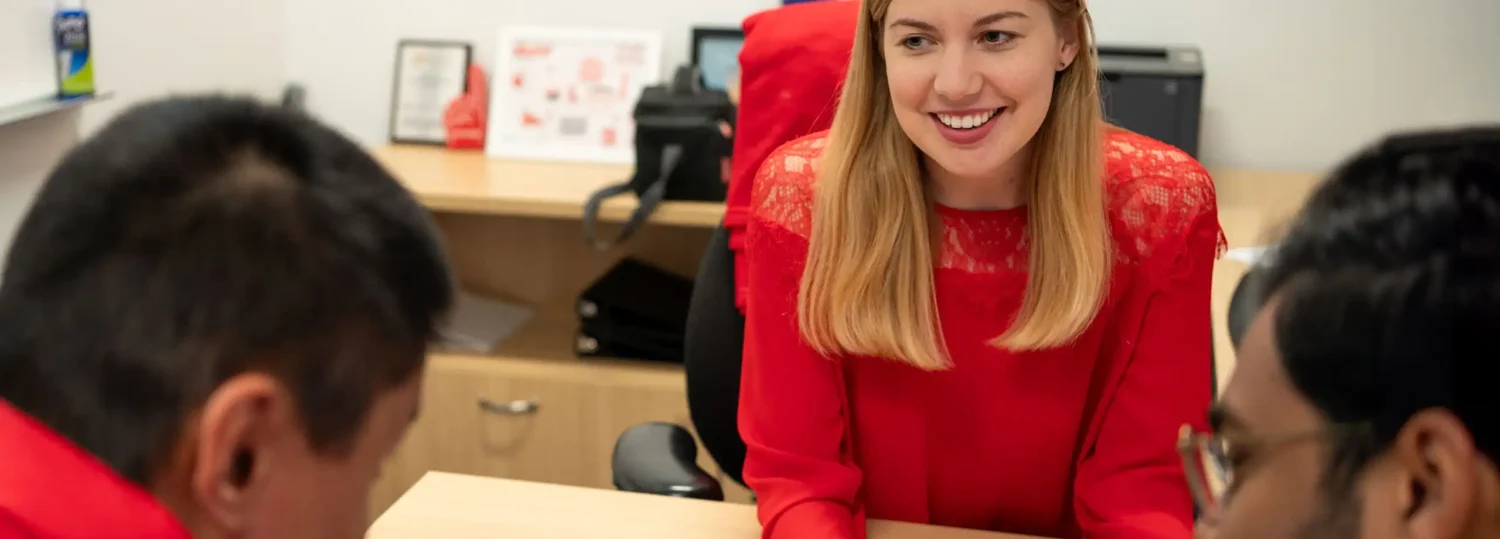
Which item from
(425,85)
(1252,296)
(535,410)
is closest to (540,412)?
(535,410)

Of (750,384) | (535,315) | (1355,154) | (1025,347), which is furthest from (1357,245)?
(535,315)

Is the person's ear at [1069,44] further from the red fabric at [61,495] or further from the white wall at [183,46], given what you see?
the white wall at [183,46]

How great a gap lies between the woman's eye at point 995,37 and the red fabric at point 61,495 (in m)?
0.91

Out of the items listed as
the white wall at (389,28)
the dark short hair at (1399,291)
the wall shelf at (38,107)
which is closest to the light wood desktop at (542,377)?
the white wall at (389,28)

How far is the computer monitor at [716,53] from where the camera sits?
2.57 m

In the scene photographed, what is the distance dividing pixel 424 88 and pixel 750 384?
161 cm

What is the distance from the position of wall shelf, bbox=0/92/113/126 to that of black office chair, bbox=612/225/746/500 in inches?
43.3

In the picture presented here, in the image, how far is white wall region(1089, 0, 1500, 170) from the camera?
8.02 ft

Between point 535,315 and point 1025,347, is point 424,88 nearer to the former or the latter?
point 535,315

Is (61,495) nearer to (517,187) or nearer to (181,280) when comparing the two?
(181,280)

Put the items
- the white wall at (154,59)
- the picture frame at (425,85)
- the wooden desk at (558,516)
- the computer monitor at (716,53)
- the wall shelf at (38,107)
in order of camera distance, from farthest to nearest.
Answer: the picture frame at (425,85), the computer monitor at (716,53), the white wall at (154,59), the wall shelf at (38,107), the wooden desk at (558,516)

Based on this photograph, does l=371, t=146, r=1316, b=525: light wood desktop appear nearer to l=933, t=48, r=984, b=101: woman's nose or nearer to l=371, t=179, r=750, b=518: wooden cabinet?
l=371, t=179, r=750, b=518: wooden cabinet

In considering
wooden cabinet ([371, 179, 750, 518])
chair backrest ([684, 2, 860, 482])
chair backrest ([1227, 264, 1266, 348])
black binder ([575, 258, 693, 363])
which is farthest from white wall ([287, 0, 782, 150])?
chair backrest ([1227, 264, 1266, 348])

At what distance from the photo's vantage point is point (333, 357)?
0.62 metres
